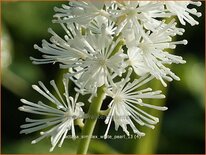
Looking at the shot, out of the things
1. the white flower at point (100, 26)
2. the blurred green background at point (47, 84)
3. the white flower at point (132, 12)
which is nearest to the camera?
the white flower at point (132, 12)

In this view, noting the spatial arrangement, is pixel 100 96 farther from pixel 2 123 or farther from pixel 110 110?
pixel 2 123

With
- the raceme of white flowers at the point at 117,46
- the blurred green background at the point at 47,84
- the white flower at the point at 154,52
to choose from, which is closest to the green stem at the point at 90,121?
the raceme of white flowers at the point at 117,46

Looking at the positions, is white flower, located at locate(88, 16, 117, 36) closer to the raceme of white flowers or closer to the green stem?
the raceme of white flowers

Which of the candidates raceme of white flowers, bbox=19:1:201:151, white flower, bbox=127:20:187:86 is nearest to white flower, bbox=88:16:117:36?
raceme of white flowers, bbox=19:1:201:151

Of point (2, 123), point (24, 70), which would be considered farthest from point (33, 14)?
point (2, 123)

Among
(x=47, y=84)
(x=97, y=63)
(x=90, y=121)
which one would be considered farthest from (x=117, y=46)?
(x=47, y=84)

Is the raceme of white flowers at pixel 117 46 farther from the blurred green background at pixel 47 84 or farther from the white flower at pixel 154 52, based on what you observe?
the blurred green background at pixel 47 84
